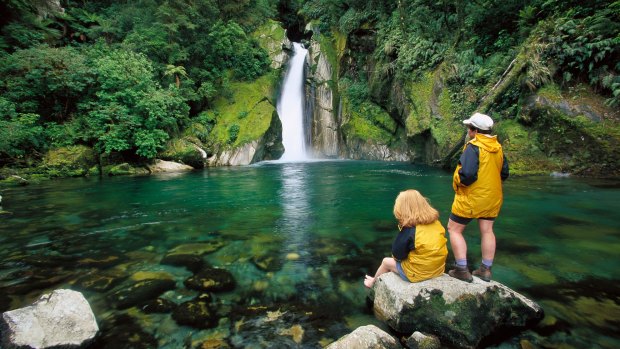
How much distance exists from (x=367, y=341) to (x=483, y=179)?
1961 millimetres

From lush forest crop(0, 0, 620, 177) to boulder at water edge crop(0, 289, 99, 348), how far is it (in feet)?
44.5

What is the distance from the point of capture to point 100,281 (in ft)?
13.3

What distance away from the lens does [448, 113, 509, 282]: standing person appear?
3.17m

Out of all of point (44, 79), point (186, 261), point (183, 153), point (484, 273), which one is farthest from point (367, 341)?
point (44, 79)

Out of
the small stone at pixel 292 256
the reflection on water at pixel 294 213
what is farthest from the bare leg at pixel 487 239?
the reflection on water at pixel 294 213

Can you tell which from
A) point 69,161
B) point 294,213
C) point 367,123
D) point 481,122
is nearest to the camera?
point 481,122

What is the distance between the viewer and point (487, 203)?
10.5 ft

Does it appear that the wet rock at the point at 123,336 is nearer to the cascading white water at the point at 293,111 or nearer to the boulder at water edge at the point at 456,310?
the boulder at water edge at the point at 456,310

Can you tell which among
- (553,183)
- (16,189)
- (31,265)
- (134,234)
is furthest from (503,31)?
(16,189)

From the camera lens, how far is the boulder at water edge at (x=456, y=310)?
111 inches

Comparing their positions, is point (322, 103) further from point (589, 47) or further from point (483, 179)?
point (483, 179)

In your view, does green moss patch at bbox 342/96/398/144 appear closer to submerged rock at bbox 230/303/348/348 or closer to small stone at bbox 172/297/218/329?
submerged rock at bbox 230/303/348/348

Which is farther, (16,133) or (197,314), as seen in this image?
(16,133)

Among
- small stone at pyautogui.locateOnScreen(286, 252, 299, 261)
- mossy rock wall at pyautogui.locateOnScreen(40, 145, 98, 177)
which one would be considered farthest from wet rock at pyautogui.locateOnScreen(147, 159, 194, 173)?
small stone at pyautogui.locateOnScreen(286, 252, 299, 261)
